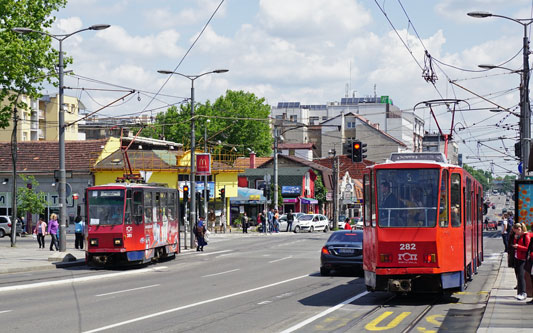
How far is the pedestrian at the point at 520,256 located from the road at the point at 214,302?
82 centimetres

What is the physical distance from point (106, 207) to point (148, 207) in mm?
1721

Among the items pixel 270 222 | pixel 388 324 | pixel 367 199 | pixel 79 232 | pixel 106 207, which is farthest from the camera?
pixel 270 222

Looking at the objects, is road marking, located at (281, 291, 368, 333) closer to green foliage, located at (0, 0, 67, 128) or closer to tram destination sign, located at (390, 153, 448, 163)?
tram destination sign, located at (390, 153, 448, 163)

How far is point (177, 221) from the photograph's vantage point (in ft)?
114

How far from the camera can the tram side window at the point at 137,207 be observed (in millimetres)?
29234

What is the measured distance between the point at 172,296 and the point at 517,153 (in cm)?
2834

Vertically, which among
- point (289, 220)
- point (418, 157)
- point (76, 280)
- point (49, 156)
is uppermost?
point (49, 156)

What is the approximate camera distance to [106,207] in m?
29.1

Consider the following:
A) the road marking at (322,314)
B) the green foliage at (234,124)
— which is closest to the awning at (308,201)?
the green foliage at (234,124)

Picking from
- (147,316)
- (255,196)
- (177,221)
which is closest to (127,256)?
(177,221)

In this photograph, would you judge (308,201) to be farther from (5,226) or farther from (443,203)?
(443,203)

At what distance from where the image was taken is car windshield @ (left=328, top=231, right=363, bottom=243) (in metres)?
25.8

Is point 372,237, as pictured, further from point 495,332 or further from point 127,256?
point 127,256

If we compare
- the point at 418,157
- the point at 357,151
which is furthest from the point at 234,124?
the point at 418,157
